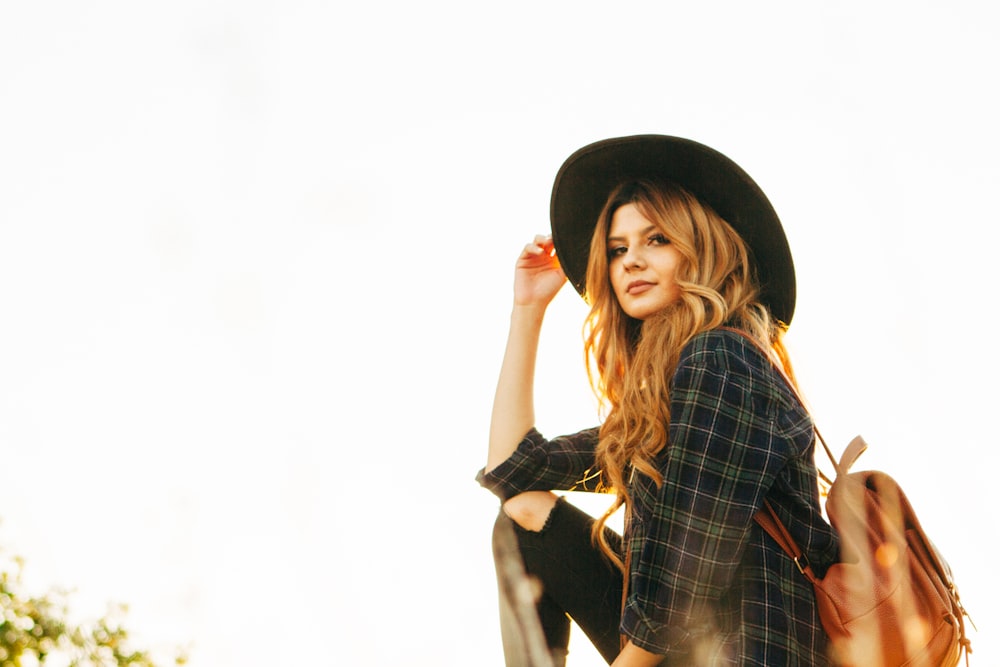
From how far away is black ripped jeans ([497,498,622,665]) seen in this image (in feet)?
9.25

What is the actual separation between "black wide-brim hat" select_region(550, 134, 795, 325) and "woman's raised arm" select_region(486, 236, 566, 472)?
38 cm

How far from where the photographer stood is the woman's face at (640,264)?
2.82m

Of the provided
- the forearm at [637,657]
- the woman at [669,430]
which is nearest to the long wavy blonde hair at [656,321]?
the woman at [669,430]

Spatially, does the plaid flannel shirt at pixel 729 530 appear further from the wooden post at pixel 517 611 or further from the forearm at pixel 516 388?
the forearm at pixel 516 388

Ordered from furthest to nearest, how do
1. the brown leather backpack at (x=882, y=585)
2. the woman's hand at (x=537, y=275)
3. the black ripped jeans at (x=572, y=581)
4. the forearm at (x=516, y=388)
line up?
the woman's hand at (x=537, y=275) → the forearm at (x=516, y=388) → the black ripped jeans at (x=572, y=581) → the brown leather backpack at (x=882, y=585)

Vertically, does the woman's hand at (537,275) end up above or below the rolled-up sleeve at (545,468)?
above

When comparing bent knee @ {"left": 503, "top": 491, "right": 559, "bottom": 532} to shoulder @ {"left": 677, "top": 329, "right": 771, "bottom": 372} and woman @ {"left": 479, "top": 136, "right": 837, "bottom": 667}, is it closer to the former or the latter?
woman @ {"left": 479, "top": 136, "right": 837, "bottom": 667}

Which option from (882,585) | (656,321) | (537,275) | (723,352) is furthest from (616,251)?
(882,585)

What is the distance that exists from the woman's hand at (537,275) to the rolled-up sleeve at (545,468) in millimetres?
495

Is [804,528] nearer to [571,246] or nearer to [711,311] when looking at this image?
[711,311]

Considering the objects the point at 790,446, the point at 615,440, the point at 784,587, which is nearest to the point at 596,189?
the point at 615,440

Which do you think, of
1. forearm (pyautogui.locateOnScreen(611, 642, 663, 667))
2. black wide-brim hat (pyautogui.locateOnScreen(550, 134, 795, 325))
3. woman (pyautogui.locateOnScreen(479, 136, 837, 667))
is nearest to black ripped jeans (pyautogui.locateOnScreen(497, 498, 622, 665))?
woman (pyautogui.locateOnScreen(479, 136, 837, 667))

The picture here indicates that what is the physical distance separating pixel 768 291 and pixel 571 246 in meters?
0.72

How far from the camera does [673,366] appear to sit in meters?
2.65
